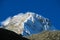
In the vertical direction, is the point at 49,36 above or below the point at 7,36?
above

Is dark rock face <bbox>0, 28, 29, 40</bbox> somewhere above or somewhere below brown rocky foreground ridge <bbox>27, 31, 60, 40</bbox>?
below

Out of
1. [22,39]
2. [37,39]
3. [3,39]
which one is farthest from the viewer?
[37,39]

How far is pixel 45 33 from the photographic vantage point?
3494 centimetres

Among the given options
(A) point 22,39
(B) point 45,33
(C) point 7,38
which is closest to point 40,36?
(B) point 45,33

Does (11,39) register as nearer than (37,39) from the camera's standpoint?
Yes

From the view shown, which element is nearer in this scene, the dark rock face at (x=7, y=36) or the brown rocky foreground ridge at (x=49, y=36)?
the dark rock face at (x=7, y=36)

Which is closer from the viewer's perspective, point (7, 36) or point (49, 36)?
point (7, 36)

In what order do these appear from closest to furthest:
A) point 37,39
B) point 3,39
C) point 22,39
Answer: point 3,39
point 22,39
point 37,39

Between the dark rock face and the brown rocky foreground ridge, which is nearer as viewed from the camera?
the dark rock face

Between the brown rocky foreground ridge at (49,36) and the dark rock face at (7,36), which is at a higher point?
the brown rocky foreground ridge at (49,36)

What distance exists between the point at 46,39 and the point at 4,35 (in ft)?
26.1

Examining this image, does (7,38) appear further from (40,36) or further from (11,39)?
(40,36)

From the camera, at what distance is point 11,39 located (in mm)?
26531

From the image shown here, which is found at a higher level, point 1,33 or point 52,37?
point 52,37
